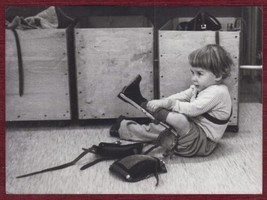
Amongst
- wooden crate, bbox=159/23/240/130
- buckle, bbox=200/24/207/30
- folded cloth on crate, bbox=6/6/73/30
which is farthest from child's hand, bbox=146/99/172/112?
folded cloth on crate, bbox=6/6/73/30

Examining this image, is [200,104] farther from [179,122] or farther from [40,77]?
[40,77]

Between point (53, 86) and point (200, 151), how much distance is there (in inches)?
20.3

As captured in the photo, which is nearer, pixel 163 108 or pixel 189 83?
pixel 163 108

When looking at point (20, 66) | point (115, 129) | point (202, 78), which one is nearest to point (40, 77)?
point (20, 66)

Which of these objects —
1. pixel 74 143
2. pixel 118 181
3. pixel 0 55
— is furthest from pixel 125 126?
pixel 0 55

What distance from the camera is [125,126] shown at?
1.40 m

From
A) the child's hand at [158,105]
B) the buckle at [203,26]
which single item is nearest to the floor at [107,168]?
the child's hand at [158,105]

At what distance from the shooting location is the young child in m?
1.25

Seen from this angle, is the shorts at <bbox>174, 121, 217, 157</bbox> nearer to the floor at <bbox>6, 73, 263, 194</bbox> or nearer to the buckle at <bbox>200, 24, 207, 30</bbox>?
the floor at <bbox>6, 73, 263, 194</bbox>

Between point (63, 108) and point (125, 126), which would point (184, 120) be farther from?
point (63, 108)

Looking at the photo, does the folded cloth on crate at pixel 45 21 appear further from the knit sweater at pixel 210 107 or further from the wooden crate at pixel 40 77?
the knit sweater at pixel 210 107

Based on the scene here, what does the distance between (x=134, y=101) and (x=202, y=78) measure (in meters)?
0.21

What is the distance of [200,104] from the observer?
126cm

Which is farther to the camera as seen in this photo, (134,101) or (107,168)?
(134,101)
